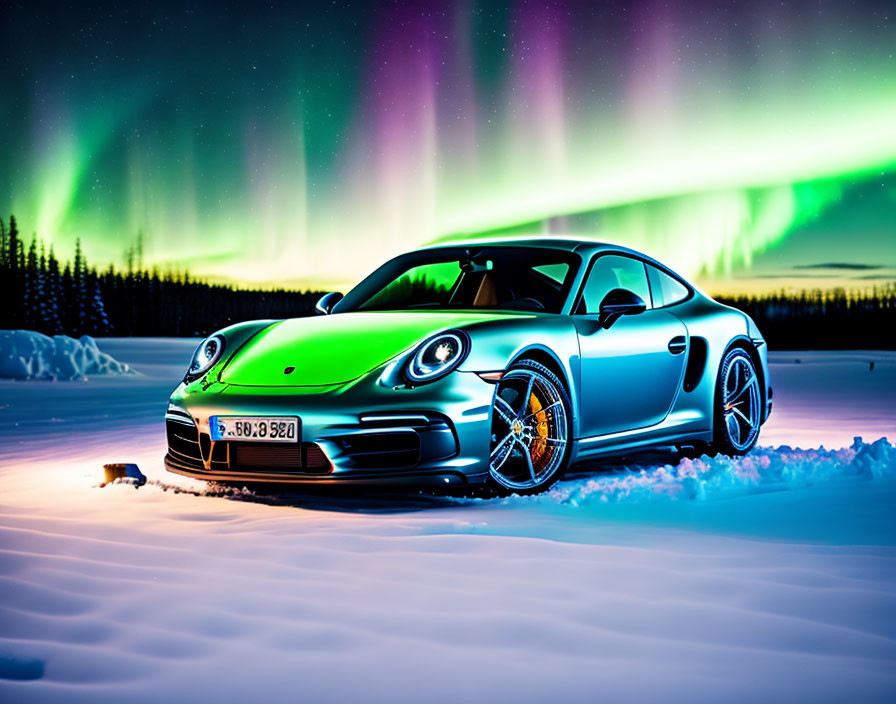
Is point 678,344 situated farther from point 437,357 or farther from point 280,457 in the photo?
point 280,457

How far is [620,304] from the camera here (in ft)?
20.8

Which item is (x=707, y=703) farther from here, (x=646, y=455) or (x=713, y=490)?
(x=646, y=455)

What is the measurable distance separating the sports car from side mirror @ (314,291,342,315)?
0.05ft

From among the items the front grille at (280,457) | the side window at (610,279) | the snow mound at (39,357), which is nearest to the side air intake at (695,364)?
the side window at (610,279)

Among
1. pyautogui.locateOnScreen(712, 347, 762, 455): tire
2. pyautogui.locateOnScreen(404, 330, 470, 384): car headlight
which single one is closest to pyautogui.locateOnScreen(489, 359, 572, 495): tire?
pyautogui.locateOnScreen(404, 330, 470, 384): car headlight

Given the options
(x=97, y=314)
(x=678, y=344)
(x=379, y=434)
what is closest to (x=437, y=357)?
(x=379, y=434)

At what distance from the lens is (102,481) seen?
6.77m

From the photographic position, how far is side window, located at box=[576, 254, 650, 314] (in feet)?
22.2

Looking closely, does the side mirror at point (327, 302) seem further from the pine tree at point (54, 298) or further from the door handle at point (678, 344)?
the pine tree at point (54, 298)

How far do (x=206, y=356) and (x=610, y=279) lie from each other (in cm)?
252

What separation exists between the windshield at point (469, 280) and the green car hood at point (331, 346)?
21.8 inches

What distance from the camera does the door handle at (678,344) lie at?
7065 mm

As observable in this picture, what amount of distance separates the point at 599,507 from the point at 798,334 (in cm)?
9489

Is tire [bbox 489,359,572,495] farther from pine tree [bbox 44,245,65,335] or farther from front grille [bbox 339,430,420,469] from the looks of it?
pine tree [bbox 44,245,65,335]
